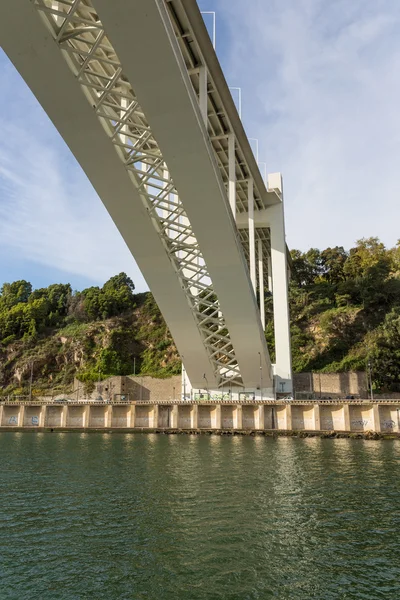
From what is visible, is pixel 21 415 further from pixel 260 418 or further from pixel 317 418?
pixel 317 418

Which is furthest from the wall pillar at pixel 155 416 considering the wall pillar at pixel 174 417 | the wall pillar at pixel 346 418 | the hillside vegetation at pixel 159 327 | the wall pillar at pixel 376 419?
the wall pillar at pixel 376 419

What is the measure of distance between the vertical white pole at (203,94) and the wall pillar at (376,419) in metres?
18.7

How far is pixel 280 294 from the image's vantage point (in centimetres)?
3494

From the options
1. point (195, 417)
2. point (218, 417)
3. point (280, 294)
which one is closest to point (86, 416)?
point (195, 417)

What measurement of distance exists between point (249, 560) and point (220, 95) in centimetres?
2158

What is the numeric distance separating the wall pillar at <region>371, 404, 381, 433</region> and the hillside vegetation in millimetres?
6437

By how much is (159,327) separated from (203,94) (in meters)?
35.8

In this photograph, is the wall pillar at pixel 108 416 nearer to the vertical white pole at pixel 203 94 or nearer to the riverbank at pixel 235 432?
the riverbank at pixel 235 432

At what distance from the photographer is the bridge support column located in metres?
34.4

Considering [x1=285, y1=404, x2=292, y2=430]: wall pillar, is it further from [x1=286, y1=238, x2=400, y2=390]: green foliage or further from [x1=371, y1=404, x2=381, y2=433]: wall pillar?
[x1=286, y1=238, x2=400, y2=390]: green foliage

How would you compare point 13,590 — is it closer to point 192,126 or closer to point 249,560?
point 249,560

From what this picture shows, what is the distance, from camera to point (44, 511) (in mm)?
11445

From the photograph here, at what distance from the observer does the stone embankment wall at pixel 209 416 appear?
29.0 meters

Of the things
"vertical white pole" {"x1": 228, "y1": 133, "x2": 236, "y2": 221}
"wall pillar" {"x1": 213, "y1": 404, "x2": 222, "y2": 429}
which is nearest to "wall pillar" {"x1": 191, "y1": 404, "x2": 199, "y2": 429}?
"wall pillar" {"x1": 213, "y1": 404, "x2": 222, "y2": 429}
